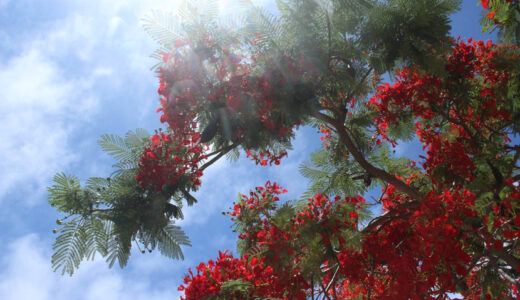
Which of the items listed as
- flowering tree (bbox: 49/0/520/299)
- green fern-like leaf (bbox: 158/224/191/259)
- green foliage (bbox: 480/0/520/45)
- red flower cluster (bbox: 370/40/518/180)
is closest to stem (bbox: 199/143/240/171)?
flowering tree (bbox: 49/0/520/299)

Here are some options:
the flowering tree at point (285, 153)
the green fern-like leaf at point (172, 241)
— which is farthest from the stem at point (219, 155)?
the green fern-like leaf at point (172, 241)

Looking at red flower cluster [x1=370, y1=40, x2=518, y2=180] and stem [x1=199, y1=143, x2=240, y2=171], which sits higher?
red flower cluster [x1=370, y1=40, x2=518, y2=180]

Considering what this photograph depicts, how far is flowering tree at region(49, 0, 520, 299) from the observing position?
3115 mm

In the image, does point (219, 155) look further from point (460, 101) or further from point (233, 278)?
point (460, 101)

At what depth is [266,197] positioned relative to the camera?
4270 mm

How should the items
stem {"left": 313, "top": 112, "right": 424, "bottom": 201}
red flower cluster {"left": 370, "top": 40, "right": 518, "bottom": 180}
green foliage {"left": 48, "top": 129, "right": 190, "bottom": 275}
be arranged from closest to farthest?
1. green foliage {"left": 48, "top": 129, "right": 190, "bottom": 275}
2. stem {"left": 313, "top": 112, "right": 424, "bottom": 201}
3. red flower cluster {"left": 370, "top": 40, "right": 518, "bottom": 180}

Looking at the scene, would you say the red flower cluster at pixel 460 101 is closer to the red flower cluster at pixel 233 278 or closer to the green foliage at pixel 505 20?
the green foliage at pixel 505 20

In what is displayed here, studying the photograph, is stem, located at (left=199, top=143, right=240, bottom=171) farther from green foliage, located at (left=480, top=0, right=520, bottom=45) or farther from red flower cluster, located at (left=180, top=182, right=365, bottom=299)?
green foliage, located at (left=480, top=0, right=520, bottom=45)

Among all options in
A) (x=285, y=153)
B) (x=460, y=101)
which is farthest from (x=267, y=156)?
(x=460, y=101)

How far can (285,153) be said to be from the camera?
171 inches

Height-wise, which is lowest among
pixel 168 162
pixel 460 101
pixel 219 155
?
pixel 168 162

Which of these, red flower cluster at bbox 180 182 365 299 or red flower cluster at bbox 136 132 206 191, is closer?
red flower cluster at bbox 136 132 206 191

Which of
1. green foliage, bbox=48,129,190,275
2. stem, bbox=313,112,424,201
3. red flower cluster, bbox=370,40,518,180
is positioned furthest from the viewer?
red flower cluster, bbox=370,40,518,180

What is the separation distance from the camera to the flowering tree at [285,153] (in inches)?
123
